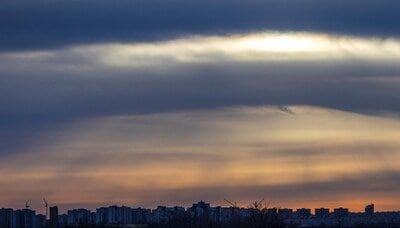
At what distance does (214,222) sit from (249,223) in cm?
1807

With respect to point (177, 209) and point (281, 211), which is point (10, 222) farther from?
point (281, 211)

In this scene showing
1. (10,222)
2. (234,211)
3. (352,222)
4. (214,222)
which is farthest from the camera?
(352,222)

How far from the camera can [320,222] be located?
195750mm

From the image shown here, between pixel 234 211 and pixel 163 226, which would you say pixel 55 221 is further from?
pixel 234 211

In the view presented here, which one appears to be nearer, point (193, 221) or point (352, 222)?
point (193, 221)

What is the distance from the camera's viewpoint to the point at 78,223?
4213 inches

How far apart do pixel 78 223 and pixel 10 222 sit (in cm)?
3853

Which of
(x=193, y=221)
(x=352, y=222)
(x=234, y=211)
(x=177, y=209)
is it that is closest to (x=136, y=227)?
(x=177, y=209)

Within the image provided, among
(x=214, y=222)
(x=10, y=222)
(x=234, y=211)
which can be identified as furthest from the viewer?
(x=10, y=222)

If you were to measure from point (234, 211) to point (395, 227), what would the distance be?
53.6 metres

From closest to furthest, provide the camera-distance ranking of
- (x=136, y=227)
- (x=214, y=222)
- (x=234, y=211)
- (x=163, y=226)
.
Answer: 1. (x=234, y=211)
2. (x=214, y=222)
3. (x=163, y=226)
4. (x=136, y=227)

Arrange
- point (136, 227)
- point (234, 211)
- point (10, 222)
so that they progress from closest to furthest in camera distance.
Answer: point (234, 211)
point (136, 227)
point (10, 222)

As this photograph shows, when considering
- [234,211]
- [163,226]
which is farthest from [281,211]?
[163,226]

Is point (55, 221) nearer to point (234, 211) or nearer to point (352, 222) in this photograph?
point (234, 211)
